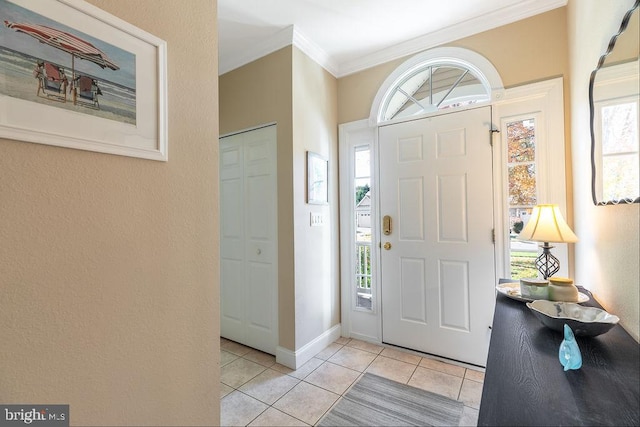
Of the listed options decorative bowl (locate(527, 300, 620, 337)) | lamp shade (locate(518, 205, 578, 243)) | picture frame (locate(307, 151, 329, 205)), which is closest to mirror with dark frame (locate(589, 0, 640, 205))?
lamp shade (locate(518, 205, 578, 243))

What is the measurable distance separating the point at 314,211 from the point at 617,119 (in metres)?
1.90

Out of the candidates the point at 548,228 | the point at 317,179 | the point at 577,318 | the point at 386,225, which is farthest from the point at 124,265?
the point at 386,225

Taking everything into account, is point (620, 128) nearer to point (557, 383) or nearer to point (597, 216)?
point (597, 216)

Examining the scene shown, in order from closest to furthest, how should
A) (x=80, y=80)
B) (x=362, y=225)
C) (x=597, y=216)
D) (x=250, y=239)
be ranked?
(x=80, y=80), (x=597, y=216), (x=250, y=239), (x=362, y=225)

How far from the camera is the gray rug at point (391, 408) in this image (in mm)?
1606

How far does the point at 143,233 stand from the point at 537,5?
111 inches

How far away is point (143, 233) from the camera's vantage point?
0.92m

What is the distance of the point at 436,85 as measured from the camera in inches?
95.3

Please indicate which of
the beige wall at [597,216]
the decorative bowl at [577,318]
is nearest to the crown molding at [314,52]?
the beige wall at [597,216]

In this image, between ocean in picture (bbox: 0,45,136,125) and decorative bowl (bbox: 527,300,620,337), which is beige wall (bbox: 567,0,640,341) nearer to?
decorative bowl (bbox: 527,300,620,337)

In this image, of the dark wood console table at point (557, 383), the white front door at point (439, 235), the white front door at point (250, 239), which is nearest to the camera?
the dark wood console table at point (557, 383)

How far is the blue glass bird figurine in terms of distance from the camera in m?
0.70

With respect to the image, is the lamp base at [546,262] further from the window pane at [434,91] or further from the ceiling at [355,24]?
the ceiling at [355,24]

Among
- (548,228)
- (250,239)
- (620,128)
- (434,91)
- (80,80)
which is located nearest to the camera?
(80,80)
